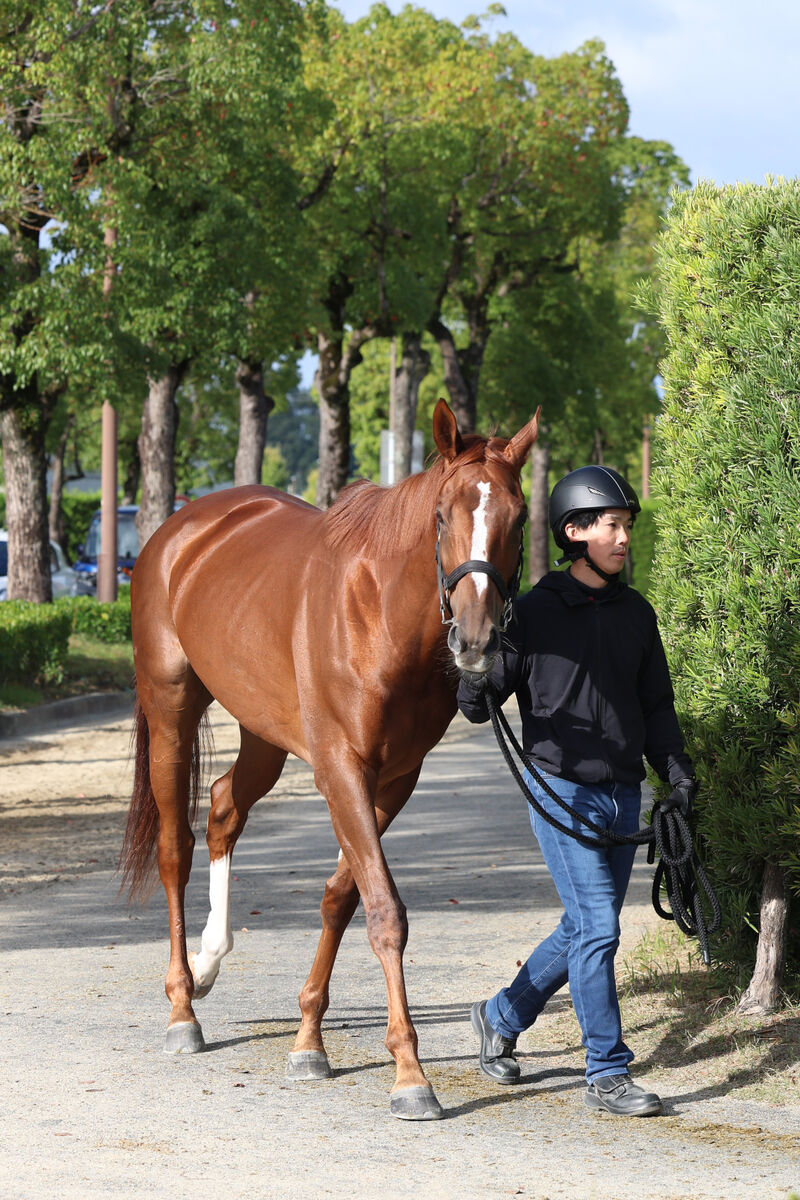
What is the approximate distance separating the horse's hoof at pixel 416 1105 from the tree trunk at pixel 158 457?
21.1 metres

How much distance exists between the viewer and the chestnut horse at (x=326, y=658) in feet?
14.1

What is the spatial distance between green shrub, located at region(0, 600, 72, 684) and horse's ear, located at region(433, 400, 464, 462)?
12.4 metres

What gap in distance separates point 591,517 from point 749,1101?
1.90 m

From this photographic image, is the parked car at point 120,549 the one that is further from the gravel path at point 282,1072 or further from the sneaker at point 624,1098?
the sneaker at point 624,1098

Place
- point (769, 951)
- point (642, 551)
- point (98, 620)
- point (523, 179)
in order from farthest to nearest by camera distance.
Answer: point (642, 551), point (523, 179), point (98, 620), point (769, 951)

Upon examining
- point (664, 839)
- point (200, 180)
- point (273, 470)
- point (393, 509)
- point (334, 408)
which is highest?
point (200, 180)

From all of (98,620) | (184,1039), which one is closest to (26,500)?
(98,620)

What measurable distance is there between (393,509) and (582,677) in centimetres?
80

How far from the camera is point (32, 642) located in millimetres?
16797

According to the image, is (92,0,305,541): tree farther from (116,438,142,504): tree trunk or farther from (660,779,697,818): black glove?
(116,438,142,504): tree trunk

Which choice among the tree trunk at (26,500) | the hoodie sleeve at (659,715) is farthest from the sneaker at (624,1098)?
the tree trunk at (26,500)

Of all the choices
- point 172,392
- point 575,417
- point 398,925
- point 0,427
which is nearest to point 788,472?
point 398,925

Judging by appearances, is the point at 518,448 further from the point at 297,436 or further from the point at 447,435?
the point at 297,436

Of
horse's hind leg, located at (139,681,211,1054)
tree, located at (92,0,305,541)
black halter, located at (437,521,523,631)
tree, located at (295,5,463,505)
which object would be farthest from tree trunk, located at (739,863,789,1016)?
tree, located at (295,5,463,505)
